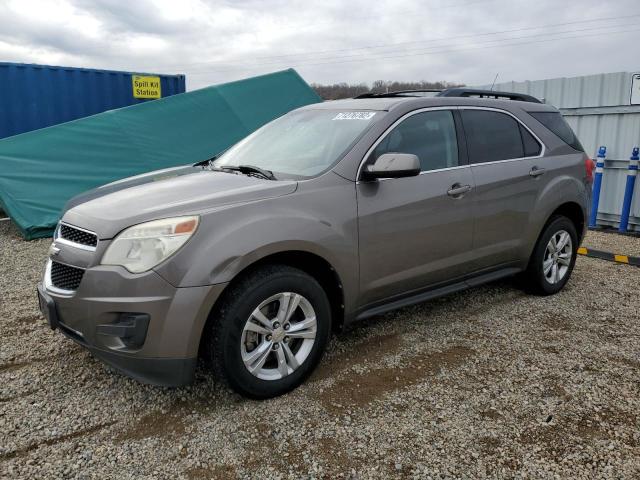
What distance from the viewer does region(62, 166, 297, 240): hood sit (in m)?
2.60

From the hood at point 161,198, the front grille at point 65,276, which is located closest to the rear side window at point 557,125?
the hood at point 161,198

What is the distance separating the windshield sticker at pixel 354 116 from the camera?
3.42m

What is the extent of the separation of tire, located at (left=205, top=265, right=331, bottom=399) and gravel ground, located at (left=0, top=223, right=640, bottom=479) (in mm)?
154

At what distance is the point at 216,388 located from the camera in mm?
3010

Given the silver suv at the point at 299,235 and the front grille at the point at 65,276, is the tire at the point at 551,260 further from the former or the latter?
the front grille at the point at 65,276

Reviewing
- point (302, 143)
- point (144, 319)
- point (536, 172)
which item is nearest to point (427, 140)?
point (302, 143)

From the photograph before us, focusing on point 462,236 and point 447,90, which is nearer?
point 462,236

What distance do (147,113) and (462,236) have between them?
20.4 feet

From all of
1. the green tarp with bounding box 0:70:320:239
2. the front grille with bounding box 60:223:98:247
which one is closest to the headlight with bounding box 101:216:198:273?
the front grille with bounding box 60:223:98:247

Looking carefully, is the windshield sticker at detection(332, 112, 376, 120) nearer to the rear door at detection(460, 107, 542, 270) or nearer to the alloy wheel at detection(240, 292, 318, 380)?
the rear door at detection(460, 107, 542, 270)

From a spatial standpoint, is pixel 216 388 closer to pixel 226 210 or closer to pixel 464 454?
pixel 226 210

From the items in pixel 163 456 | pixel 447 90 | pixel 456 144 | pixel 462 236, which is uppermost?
pixel 447 90

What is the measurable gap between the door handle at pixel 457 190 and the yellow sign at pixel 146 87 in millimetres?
8477

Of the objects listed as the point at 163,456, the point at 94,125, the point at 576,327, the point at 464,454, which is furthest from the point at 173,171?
the point at 94,125
